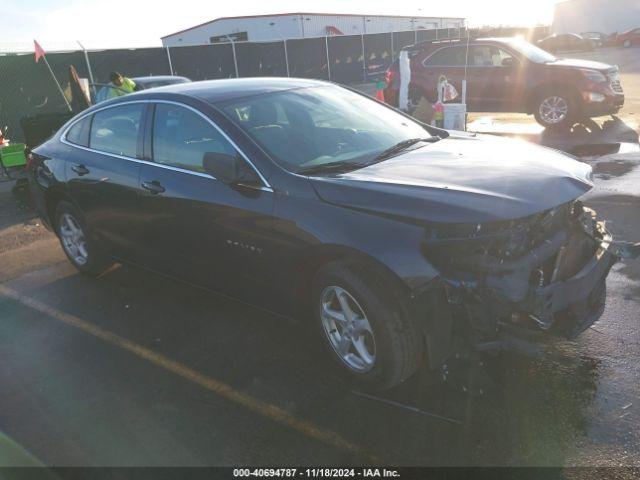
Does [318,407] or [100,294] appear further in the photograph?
[100,294]

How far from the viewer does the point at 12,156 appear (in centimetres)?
927

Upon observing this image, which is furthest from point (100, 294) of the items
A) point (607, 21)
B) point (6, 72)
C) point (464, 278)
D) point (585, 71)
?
point (607, 21)

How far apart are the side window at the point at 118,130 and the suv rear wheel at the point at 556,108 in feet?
28.2

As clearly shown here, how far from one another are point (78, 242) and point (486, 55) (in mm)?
9231

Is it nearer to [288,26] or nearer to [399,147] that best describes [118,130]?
[399,147]

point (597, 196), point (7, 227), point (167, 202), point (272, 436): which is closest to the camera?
point (272, 436)

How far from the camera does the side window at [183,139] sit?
359 cm

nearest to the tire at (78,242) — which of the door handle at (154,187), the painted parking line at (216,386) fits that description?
the painted parking line at (216,386)

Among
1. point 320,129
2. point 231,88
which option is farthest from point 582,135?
point 231,88

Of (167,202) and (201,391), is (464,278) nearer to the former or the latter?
(201,391)

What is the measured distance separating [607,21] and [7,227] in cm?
5023

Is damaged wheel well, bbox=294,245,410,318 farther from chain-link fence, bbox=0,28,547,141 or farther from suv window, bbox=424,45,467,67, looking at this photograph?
chain-link fence, bbox=0,28,547,141

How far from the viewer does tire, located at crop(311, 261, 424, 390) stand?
282 cm

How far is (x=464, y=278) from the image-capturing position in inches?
105
